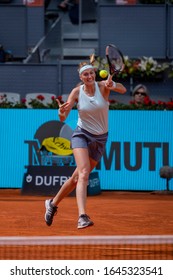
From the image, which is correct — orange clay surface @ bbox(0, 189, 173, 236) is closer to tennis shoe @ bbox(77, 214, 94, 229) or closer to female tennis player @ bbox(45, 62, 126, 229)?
tennis shoe @ bbox(77, 214, 94, 229)

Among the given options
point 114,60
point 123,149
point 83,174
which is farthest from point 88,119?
point 123,149

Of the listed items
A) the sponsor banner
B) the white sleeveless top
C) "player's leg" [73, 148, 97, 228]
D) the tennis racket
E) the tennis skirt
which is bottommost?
the sponsor banner

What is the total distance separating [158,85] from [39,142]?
4.67 m

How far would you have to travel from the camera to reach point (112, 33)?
21953 mm

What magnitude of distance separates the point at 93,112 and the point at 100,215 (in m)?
3.11

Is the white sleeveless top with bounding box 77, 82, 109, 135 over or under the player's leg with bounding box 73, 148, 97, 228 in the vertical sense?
over

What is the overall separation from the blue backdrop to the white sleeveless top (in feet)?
22.2

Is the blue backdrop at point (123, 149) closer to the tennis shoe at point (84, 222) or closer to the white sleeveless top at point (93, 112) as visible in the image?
the white sleeveless top at point (93, 112)

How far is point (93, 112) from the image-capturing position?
1073 cm

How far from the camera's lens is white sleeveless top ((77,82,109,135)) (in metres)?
10.7

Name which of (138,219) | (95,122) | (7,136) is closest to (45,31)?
(7,136)

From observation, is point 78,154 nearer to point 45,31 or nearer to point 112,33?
point 112,33

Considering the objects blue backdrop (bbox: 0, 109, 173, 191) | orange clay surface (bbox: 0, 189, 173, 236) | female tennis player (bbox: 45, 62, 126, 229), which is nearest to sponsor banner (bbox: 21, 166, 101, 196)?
orange clay surface (bbox: 0, 189, 173, 236)

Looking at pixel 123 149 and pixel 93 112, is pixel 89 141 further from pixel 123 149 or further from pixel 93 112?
pixel 123 149
